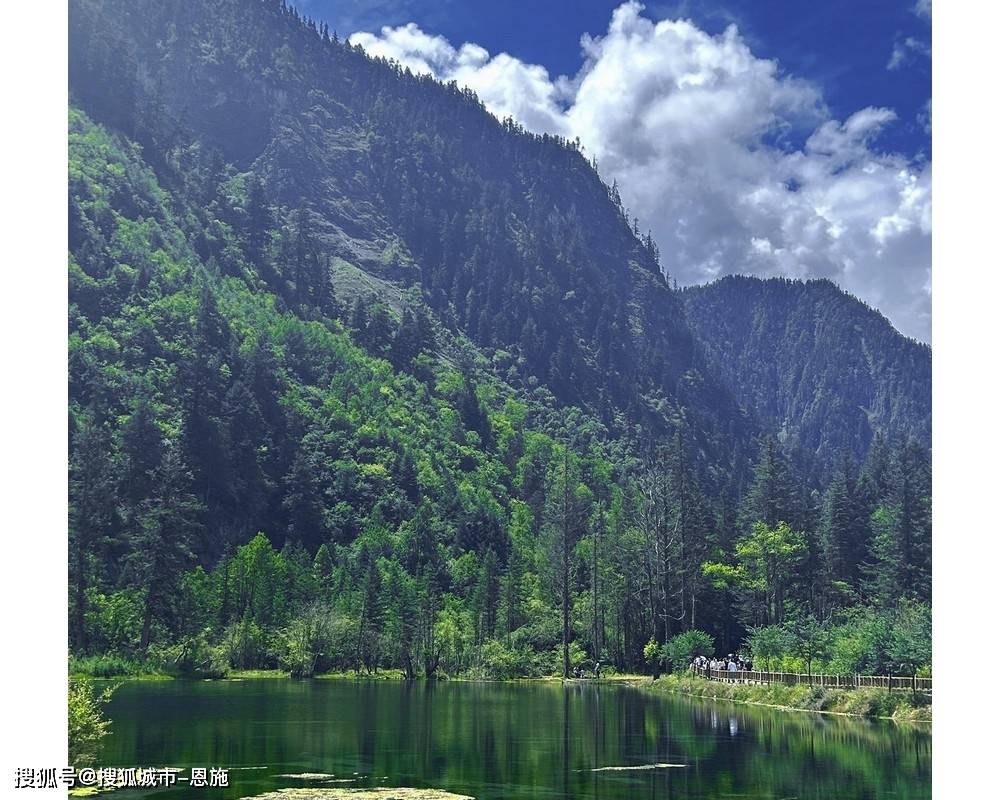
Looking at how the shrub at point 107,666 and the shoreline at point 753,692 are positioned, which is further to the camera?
the shrub at point 107,666

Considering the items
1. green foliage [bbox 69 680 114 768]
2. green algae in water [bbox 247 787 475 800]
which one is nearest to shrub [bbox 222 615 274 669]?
green foliage [bbox 69 680 114 768]

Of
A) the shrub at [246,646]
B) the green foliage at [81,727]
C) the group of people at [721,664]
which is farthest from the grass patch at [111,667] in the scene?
the green foliage at [81,727]

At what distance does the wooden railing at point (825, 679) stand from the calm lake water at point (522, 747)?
283cm

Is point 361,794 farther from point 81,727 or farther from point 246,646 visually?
point 246,646

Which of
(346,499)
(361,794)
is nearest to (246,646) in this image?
(346,499)

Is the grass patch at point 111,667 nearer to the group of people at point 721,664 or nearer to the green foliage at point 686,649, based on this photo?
the green foliage at point 686,649

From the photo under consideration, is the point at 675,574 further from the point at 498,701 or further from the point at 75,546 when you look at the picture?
the point at 75,546

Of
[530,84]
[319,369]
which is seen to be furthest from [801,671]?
[319,369]

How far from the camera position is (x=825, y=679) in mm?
48906

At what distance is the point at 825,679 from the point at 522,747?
2233 cm

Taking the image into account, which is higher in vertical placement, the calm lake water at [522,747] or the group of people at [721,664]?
the calm lake water at [522,747]

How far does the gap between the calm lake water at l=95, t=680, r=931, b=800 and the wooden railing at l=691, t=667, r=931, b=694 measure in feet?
9.29

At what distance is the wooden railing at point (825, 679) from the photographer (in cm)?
4272
